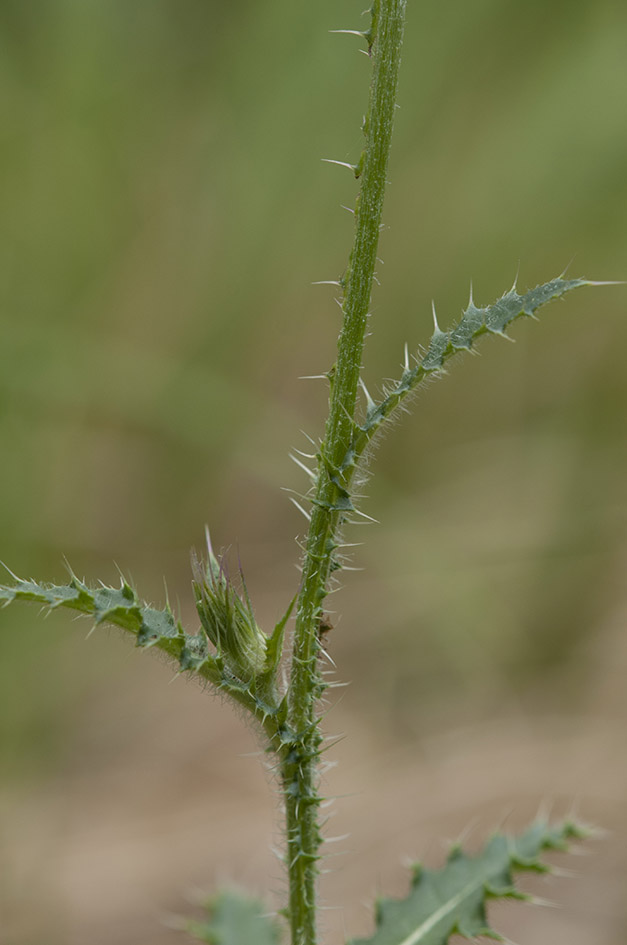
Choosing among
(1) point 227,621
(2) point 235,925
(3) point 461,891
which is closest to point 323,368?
(2) point 235,925

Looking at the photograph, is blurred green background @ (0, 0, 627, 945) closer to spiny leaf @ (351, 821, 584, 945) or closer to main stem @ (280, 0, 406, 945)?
spiny leaf @ (351, 821, 584, 945)

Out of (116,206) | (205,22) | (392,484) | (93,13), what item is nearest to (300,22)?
(205,22)

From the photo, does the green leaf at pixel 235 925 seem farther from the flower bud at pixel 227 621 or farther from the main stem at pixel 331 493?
the flower bud at pixel 227 621

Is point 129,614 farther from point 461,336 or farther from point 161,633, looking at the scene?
point 461,336

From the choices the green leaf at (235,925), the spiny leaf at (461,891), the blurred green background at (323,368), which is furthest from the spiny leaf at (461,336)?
the blurred green background at (323,368)

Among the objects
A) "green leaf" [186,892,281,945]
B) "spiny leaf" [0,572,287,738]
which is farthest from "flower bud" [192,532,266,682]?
"green leaf" [186,892,281,945]

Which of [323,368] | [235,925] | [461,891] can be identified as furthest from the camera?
[323,368]
